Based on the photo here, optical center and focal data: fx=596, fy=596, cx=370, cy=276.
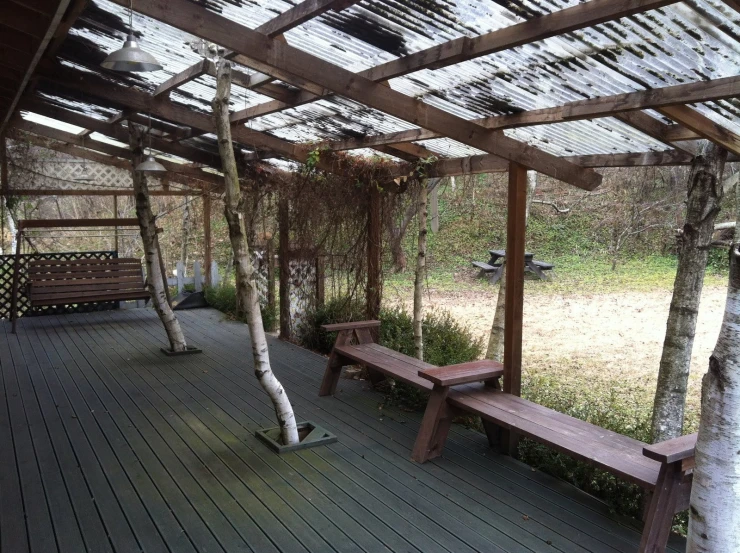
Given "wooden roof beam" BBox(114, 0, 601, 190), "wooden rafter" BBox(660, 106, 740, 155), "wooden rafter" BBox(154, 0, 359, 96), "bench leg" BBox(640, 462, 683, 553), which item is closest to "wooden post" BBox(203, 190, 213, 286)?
"wooden rafter" BBox(154, 0, 359, 96)

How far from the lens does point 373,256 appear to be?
6.18 metres

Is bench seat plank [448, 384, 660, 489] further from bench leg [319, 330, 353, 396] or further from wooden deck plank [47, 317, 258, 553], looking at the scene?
wooden deck plank [47, 317, 258, 553]

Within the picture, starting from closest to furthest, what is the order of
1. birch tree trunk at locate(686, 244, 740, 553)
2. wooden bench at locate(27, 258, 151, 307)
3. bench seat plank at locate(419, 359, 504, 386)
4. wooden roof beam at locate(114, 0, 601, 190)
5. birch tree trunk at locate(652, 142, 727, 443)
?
1. birch tree trunk at locate(686, 244, 740, 553)
2. wooden roof beam at locate(114, 0, 601, 190)
3. birch tree trunk at locate(652, 142, 727, 443)
4. bench seat plank at locate(419, 359, 504, 386)
5. wooden bench at locate(27, 258, 151, 307)

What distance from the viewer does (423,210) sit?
5.69m

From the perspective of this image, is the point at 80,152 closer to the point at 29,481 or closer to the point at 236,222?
the point at 236,222

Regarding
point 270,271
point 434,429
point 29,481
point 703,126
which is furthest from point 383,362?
point 270,271

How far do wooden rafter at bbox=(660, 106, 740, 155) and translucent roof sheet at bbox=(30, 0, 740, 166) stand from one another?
0.13 ft

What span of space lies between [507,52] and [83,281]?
714 cm

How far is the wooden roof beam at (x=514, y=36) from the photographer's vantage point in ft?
7.26

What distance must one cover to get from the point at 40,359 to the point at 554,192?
10789mm

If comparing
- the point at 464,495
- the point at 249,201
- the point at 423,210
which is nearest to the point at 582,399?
the point at 423,210

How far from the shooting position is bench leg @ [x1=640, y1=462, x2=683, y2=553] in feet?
8.04

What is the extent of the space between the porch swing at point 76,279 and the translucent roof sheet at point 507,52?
12.5ft

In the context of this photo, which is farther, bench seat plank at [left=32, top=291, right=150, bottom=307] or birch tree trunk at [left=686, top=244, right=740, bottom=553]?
bench seat plank at [left=32, top=291, right=150, bottom=307]
